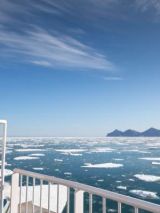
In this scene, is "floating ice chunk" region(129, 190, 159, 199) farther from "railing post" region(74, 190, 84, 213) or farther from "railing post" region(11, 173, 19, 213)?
"railing post" region(74, 190, 84, 213)

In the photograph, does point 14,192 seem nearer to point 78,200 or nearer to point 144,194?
point 78,200

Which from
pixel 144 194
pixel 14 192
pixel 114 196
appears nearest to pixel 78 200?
pixel 114 196

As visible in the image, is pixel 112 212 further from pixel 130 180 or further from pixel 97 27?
pixel 97 27

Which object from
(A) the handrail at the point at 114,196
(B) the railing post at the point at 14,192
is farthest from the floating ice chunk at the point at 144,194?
(A) the handrail at the point at 114,196

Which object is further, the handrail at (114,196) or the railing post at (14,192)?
the railing post at (14,192)

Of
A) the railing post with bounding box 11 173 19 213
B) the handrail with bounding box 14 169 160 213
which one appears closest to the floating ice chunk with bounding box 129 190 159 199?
the railing post with bounding box 11 173 19 213

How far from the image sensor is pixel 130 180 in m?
29.3

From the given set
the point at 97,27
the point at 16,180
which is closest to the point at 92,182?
the point at 97,27

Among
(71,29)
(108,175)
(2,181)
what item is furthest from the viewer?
(108,175)

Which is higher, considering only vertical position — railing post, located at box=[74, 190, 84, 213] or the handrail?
the handrail

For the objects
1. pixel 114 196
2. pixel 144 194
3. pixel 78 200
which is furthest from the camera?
pixel 144 194

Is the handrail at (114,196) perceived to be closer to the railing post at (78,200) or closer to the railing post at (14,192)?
the railing post at (78,200)

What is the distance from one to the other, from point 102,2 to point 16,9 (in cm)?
191

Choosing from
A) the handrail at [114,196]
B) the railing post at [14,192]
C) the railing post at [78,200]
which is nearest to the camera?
the handrail at [114,196]
